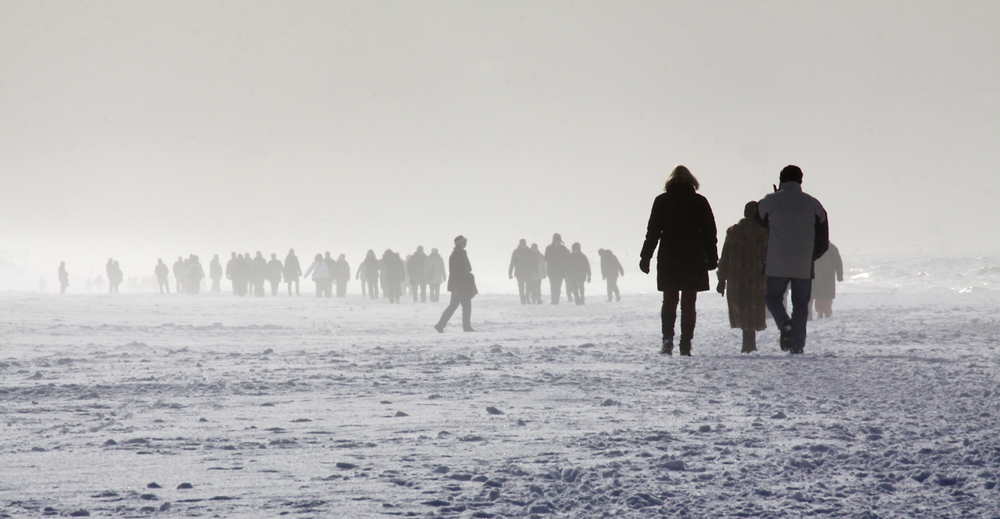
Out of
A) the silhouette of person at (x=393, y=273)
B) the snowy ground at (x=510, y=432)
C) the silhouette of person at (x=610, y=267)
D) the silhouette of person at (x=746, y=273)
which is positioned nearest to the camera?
the snowy ground at (x=510, y=432)

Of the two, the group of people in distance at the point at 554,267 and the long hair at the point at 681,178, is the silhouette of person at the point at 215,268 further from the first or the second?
the long hair at the point at 681,178

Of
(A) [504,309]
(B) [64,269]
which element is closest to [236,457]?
(A) [504,309]

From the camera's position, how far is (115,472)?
3.67 meters

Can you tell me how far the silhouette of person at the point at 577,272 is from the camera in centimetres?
2408

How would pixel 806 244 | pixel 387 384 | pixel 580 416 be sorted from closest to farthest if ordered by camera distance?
pixel 580 416
pixel 387 384
pixel 806 244

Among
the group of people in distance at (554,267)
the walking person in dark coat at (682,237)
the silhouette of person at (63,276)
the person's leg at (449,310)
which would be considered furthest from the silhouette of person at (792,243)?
the silhouette of person at (63,276)

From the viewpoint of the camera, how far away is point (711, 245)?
25.2 ft

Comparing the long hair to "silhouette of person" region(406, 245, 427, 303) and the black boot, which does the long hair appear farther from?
"silhouette of person" region(406, 245, 427, 303)

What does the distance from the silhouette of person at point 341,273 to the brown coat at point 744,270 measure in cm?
2771

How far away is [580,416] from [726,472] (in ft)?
4.88

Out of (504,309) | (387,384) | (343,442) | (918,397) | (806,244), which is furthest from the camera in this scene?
(504,309)

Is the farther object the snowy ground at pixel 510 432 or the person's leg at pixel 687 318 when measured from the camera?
→ the person's leg at pixel 687 318

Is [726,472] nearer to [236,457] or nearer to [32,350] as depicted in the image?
[236,457]

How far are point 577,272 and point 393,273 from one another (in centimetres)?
686
